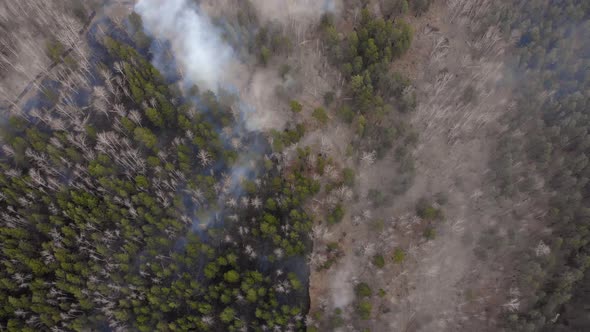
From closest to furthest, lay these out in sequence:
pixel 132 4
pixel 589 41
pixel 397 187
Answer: pixel 397 187 → pixel 589 41 → pixel 132 4

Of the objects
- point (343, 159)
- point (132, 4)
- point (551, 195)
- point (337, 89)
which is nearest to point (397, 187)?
point (343, 159)

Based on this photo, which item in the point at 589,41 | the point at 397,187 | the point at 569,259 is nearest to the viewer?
the point at 569,259

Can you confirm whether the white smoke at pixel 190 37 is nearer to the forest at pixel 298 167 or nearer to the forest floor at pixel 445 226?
the forest at pixel 298 167

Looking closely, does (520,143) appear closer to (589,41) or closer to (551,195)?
(551,195)

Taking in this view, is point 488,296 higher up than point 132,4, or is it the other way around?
point 132,4

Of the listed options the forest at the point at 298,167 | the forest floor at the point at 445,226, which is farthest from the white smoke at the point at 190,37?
the forest floor at the point at 445,226

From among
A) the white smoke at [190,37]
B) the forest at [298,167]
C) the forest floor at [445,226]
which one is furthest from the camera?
the white smoke at [190,37]

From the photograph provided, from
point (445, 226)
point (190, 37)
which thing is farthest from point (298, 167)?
point (190, 37)
